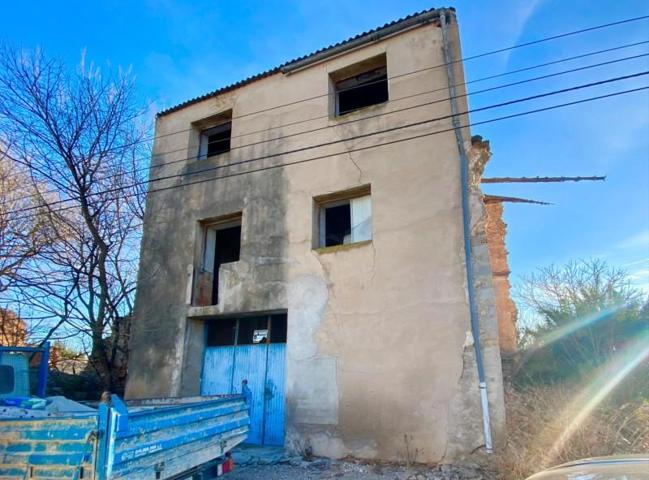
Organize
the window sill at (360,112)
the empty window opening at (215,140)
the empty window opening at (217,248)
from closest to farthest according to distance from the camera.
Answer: the window sill at (360,112), the empty window opening at (217,248), the empty window opening at (215,140)

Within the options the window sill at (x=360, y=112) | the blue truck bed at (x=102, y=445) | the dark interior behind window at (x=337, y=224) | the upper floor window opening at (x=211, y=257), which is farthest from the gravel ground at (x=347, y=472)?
the window sill at (x=360, y=112)

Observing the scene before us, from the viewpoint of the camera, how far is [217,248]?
35.7ft

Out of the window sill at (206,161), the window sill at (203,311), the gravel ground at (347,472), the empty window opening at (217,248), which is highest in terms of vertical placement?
the window sill at (206,161)

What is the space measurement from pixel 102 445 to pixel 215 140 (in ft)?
30.9

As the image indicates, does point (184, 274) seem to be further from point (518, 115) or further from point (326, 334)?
point (518, 115)

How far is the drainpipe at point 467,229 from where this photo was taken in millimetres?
5938

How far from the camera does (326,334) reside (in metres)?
7.47

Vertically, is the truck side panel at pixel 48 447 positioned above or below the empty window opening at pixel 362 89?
below

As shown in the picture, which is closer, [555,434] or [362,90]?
[555,434]

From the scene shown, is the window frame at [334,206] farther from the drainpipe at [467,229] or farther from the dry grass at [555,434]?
the dry grass at [555,434]

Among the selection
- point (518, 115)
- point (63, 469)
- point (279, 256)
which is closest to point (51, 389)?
point (279, 256)

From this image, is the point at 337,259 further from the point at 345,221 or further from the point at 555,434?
the point at 555,434

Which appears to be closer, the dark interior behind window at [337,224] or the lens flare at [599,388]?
the lens flare at [599,388]

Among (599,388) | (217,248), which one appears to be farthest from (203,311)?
(599,388)
